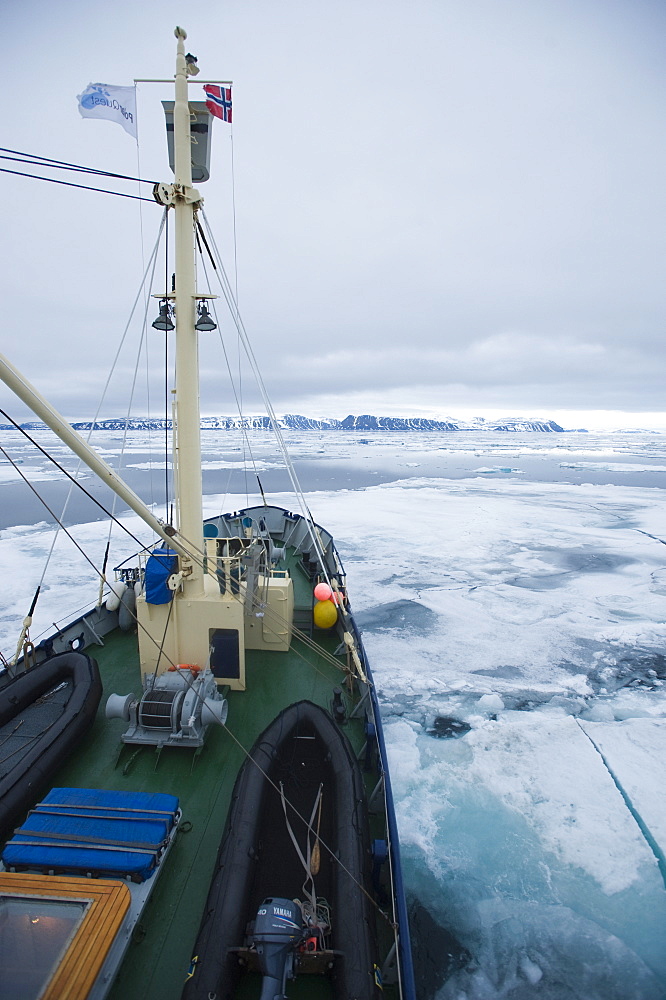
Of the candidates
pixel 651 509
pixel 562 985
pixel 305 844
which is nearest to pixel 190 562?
pixel 305 844

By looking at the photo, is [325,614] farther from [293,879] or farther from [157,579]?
[293,879]

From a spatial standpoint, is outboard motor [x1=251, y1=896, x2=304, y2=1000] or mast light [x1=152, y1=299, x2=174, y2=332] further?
mast light [x1=152, y1=299, x2=174, y2=332]

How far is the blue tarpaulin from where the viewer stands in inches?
228

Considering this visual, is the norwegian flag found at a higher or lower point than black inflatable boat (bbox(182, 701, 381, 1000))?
higher

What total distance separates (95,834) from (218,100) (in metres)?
8.00

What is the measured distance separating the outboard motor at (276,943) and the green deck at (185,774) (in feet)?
1.45

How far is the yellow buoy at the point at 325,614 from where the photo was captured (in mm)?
7934

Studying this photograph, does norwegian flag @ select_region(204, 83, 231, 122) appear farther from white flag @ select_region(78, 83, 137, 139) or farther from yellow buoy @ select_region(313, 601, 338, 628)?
yellow buoy @ select_region(313, 601, 338, 628)

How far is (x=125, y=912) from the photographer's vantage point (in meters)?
3.08

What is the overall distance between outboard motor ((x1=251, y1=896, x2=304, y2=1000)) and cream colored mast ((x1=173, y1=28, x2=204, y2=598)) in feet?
11.8

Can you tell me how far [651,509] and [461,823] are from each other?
108 feet

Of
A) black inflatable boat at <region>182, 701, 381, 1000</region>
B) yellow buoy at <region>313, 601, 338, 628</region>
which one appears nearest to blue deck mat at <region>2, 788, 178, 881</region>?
black inflatable boat at <region>182, 701, 381, 1000</region>

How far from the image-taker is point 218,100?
574cm

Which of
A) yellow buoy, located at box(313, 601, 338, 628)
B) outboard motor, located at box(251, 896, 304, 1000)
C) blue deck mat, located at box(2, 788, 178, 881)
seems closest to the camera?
outboard motor, located at box(251, 896, 304, 1000)
